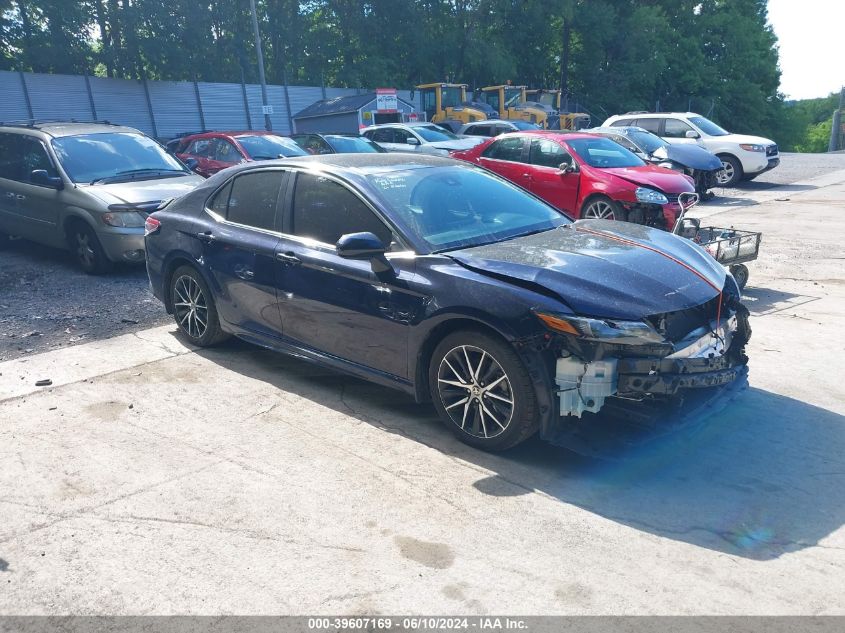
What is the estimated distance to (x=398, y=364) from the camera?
14.3 feet

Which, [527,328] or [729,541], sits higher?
[527,328]

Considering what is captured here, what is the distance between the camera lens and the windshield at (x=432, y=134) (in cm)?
1865

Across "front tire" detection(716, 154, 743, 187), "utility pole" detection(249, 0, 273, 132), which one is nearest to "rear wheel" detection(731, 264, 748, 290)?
"front tire" detection(716, 154, 743, 187)

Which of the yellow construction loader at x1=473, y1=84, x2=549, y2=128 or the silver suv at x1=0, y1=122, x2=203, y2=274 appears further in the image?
the yellow construction loader at x1=473, y1=84, x2=549, y2=128

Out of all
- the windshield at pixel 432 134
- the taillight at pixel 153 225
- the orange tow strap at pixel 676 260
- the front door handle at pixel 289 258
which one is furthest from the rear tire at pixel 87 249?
the windshield at pixel 432 134

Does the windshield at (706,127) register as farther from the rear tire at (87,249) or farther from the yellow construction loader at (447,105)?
the rear tire at (87,249)

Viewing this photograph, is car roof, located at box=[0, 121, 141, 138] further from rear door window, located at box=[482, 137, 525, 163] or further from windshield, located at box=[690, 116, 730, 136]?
windshield, located at box=[690, 116, 730, 136]

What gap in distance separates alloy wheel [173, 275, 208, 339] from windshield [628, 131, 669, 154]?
12216mm

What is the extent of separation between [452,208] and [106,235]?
5.21 metres

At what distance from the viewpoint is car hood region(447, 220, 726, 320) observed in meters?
3.78

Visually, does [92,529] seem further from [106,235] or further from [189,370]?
[106,235]

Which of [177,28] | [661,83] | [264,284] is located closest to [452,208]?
[264,284]

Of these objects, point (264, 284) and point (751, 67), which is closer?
point (264, 284)

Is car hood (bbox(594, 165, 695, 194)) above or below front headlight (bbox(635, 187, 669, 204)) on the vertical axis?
above
